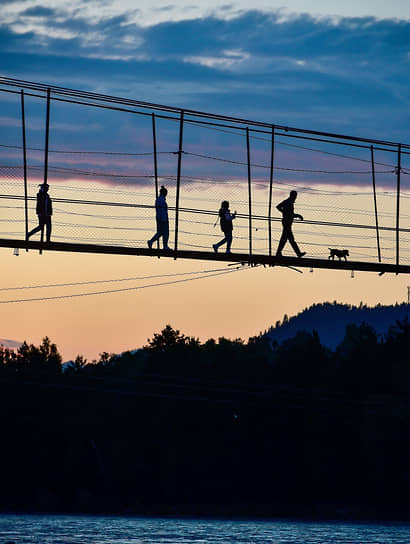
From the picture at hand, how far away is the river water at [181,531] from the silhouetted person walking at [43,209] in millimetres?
35901

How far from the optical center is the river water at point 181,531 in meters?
72.1

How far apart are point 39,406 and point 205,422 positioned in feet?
57.2

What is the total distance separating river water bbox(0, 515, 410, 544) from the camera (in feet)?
237

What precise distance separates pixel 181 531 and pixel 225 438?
62.2 feet

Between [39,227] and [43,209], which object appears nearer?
[43,209]

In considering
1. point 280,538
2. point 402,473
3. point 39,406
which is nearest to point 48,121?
point 280,538

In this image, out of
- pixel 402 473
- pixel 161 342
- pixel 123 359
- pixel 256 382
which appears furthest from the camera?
pixel 161 342

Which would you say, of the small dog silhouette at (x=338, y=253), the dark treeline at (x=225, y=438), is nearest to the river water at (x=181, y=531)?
the dark treeline at (x=225, y=438)

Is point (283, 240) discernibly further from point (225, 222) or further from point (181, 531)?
point (181, 531)

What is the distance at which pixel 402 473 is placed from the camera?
294ft

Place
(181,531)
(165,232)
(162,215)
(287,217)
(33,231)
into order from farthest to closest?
(181,531), (287,217), (165,232), (162,215), (33,231)

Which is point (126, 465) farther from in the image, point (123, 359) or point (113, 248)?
point (113, 248)

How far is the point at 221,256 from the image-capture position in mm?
36688

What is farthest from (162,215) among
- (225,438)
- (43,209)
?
(225,438)
